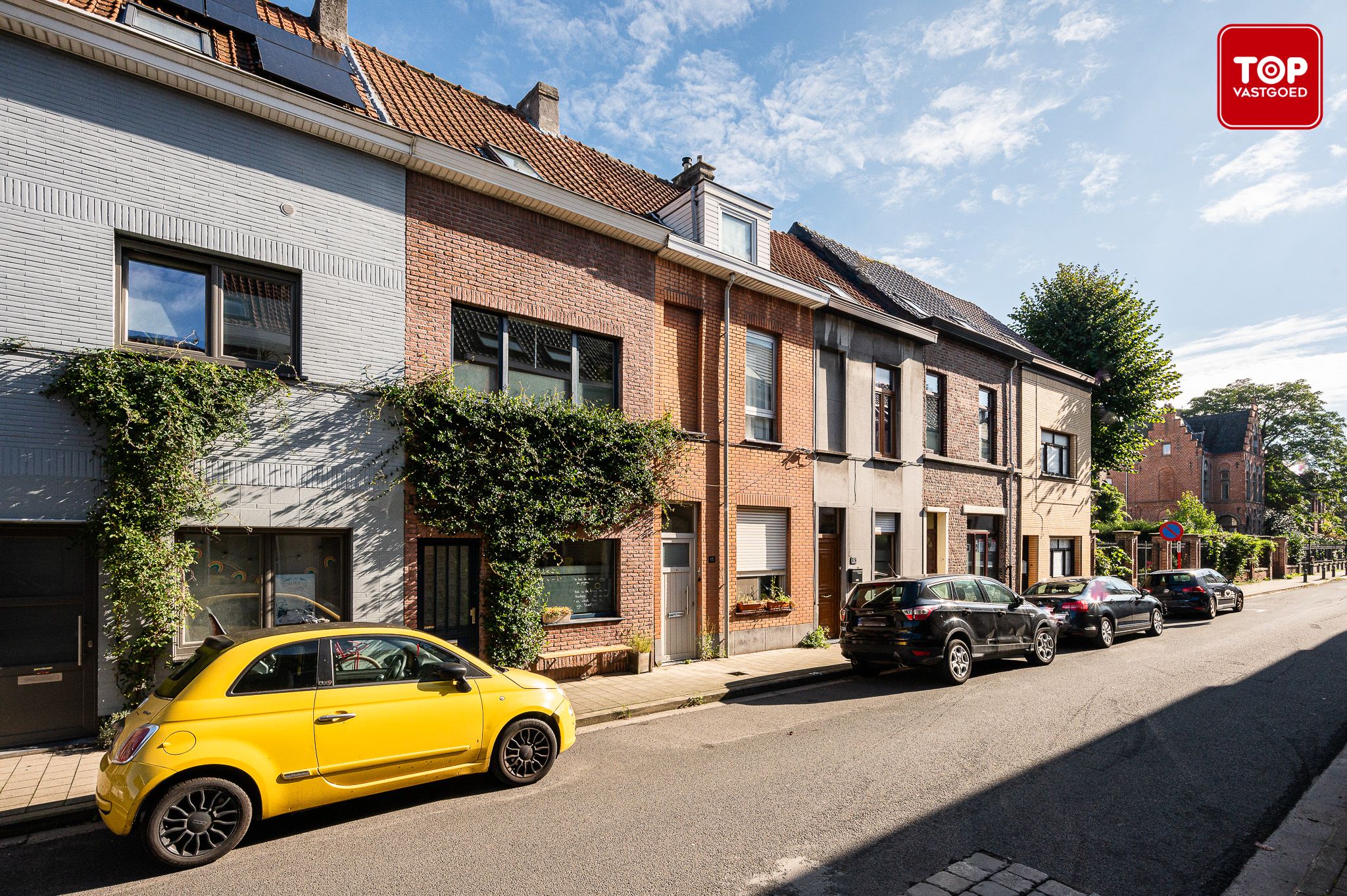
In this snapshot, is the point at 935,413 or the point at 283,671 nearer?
the point at 283,671

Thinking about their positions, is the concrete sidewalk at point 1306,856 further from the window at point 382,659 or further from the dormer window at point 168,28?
the dormer window at point 168,28

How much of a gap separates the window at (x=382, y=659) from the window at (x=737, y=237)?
9.63 metres

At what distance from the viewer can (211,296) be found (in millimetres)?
8375

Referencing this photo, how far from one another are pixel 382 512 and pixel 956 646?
8479mm

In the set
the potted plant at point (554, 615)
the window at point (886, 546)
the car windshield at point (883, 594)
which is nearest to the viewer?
the potted plant at point (554, 615)

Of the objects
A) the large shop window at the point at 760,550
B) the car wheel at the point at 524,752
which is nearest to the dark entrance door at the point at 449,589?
the car wheel at the point at 524,752

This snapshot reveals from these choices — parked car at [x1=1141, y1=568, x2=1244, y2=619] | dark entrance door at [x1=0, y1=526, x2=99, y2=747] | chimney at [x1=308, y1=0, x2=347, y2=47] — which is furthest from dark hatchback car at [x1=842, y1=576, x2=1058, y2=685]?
chimney at [x1=308, y1=0, x2=347, y2=47]

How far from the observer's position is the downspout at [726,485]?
13133mm

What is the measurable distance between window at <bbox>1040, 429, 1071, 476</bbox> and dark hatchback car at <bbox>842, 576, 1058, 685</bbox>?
1205 centimetres

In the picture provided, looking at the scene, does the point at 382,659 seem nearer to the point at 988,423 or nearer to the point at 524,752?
the point at 524,752

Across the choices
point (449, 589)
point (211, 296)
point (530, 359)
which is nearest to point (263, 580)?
point (449, 589)

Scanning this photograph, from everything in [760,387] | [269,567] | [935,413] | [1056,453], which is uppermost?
[760,387]

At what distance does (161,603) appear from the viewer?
24.6ft

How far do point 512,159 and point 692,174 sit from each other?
5404 millimetres
